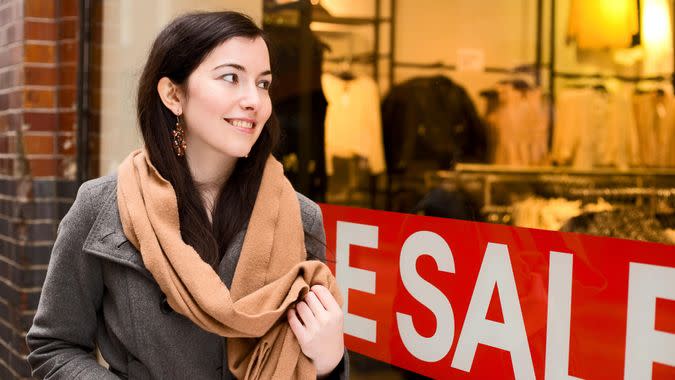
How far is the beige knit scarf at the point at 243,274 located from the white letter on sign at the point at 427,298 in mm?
630

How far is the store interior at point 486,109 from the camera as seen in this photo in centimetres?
327

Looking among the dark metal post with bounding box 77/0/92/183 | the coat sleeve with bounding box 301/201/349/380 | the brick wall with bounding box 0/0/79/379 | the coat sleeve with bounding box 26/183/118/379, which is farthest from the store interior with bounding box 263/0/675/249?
the brick wall with bounding box 0/0/79/379

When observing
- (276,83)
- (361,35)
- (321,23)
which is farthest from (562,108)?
(276,83)

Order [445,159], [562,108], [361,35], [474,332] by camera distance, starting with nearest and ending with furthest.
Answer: [474,332], [361,35], [445,159], [562,108]

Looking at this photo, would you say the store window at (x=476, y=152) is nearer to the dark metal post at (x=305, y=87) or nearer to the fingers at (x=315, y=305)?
the dark metal post at (x=305, y=87)

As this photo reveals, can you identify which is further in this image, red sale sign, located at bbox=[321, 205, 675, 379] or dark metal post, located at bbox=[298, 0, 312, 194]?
dark metal post, located at bbox=[298, 0, 312, 194]

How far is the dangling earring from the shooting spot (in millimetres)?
1911

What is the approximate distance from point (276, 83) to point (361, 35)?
0.89 m

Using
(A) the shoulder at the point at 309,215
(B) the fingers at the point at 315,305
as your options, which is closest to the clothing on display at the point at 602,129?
(A) the shoulder at the point at 309,215

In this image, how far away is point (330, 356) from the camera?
70.9 inches

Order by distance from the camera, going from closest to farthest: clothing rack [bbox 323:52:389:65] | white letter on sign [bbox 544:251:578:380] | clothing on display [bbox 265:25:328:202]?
1. white letter on sign [bbox 544:251:578:380]
2. clothing on display [bbox 265:25:328:202]
3. clothing rack [bbox 323:52:389:65]

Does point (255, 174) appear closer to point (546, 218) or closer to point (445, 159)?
point (546, 218)

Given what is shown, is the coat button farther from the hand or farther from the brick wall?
the brick wall

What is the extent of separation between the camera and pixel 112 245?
1827 millimetres
